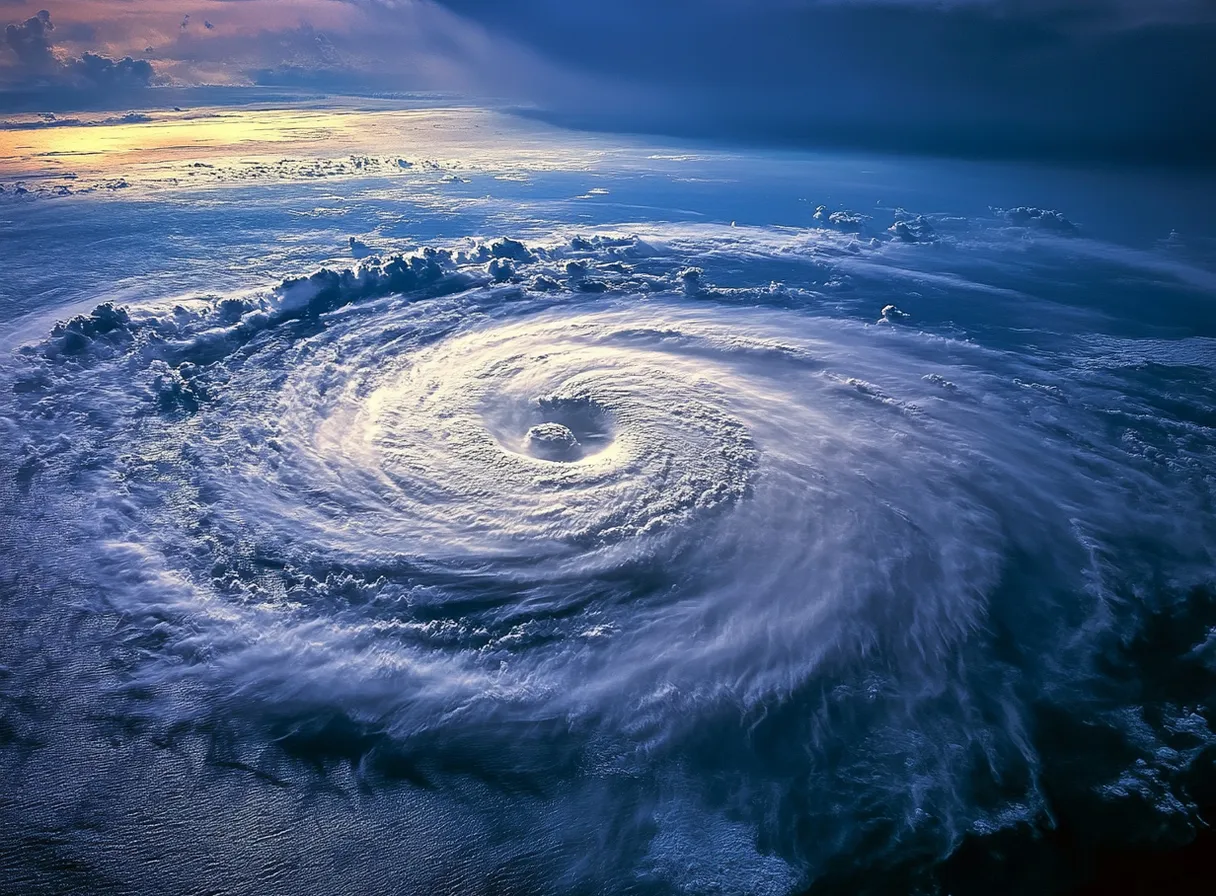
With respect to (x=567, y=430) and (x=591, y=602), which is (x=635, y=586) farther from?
(x=567, y=430)

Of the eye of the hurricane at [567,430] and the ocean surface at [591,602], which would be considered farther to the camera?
the eye of the hurricane at [567,430]

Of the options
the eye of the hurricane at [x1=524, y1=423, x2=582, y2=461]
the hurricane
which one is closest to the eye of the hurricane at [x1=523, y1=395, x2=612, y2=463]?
the eye of the hurricane at [x1=524, y1=423, x2=582, y2=461]

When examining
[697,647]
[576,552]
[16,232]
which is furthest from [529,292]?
[16,232]

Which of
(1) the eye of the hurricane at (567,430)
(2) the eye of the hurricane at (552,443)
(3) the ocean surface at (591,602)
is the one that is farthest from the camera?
(1) the eye of the hurricane at (567,430)

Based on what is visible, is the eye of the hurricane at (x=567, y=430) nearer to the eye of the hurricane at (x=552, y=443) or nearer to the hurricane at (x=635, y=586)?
the eye of the hurricane at (x=552, y=443)

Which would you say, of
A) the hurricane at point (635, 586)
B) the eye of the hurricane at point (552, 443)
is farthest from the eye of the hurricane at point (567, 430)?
the hurricane at point (635, 586)

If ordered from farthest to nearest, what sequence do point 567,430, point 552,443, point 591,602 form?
point 567,430, point 552,443, point 591,602

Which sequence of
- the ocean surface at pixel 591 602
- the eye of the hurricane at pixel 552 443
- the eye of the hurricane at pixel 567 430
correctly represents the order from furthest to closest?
the eye of the hurricane at pixel 567 430 < the eye of the hurricane at pixel 552 443 < the ocean surface at pixel 591 602

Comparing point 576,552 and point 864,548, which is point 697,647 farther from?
point 864,548

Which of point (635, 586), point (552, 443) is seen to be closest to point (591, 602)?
point (635, 586)
